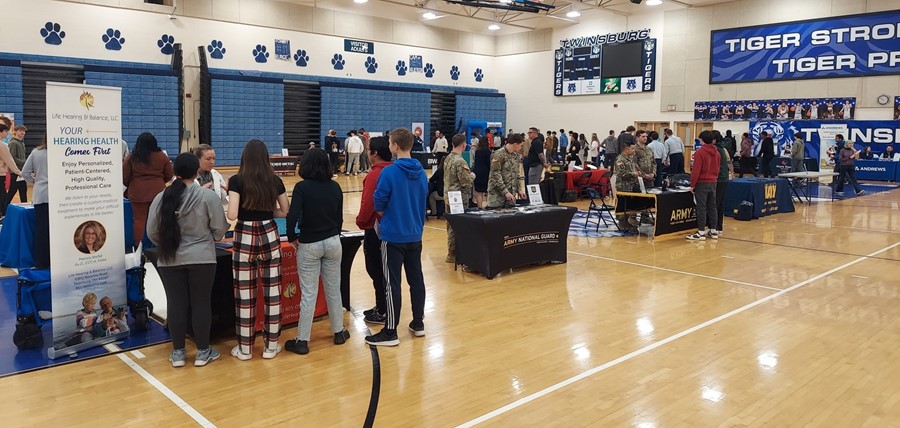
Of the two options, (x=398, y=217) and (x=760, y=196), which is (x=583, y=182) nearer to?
(x=760, y=196)

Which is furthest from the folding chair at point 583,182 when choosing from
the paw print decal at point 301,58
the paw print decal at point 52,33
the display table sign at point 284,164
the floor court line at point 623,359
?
the paw print decal at point 52,33

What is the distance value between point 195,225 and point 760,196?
1012 centimetres

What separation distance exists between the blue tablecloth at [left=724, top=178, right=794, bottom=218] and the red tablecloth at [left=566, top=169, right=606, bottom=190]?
9.37 ft

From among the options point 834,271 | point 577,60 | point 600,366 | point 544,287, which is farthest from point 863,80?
point 600,366

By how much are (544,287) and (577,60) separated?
2000 centimetres

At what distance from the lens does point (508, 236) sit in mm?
6602

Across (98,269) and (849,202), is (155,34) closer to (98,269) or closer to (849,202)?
(98,269)

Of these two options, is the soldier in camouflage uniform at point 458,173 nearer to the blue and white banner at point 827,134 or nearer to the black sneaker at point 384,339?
the black sneaker at point 384,339

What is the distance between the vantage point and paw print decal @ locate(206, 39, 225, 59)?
1981 centimetres

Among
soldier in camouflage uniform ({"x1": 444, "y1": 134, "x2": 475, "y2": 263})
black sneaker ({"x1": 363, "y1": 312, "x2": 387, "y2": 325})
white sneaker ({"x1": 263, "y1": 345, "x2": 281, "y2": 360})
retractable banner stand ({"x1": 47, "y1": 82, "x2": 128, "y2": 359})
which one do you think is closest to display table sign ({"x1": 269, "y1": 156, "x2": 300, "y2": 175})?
soldier in camouflage uniform ({"x1": 444, "y1": 134, "x2": 475, "y2": 263})

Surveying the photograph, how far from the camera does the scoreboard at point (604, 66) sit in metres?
22.6

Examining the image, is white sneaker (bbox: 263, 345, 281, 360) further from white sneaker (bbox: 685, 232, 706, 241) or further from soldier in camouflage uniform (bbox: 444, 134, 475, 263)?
white sneaker (bbox: 685, 232, 706, 241)

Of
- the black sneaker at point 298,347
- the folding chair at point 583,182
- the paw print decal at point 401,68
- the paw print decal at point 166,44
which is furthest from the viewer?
the paw print decal at point 401,68

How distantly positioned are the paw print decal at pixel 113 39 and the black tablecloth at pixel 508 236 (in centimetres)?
1531
